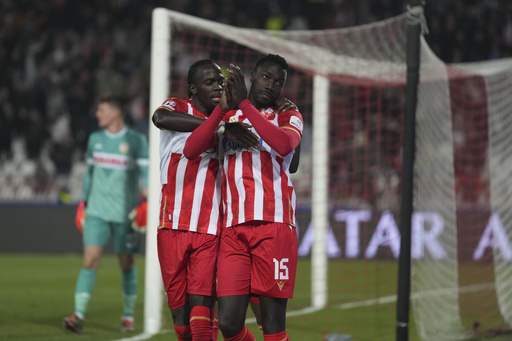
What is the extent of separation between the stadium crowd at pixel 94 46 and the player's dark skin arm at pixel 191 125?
11367 mm

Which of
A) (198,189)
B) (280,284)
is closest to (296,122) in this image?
(198,189)

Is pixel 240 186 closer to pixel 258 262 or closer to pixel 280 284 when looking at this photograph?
pixel 258 262

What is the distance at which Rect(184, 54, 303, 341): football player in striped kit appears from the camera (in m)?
4.08

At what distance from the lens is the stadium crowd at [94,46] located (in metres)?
16.6

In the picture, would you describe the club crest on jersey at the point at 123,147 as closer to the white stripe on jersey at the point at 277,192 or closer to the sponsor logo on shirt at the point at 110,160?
the sponsor logo on shirt at the point at 110,160

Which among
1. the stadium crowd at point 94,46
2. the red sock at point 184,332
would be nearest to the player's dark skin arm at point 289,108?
the red sock at point 184,332

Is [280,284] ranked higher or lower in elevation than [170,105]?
lower

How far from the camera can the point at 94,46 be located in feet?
62.4

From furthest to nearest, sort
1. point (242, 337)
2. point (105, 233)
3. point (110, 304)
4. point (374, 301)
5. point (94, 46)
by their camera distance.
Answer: point (94, 46) < point (374, 301) < point (110, 304) < point (105, 233) < point (242, 337)

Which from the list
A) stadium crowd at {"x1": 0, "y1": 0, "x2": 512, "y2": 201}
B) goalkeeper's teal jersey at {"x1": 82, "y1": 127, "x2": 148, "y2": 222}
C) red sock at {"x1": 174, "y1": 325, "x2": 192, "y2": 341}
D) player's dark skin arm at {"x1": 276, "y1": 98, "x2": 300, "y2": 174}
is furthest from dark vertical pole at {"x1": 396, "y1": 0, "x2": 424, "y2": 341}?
stadium crowd at {"x1": 0, "y1": 0, "x2": 512, "y2": 201}

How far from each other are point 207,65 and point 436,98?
3.87 meters

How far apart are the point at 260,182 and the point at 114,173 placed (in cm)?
335

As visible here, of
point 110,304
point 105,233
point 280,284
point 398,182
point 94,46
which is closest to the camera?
point 280,284

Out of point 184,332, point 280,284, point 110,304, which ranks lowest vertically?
point 110,304
